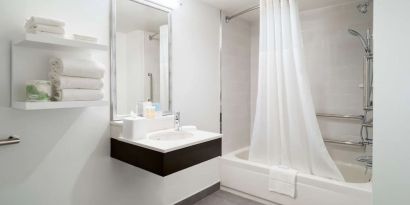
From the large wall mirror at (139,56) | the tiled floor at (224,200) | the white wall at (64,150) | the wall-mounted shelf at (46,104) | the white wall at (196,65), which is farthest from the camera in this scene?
the tiled floor at (224,200)

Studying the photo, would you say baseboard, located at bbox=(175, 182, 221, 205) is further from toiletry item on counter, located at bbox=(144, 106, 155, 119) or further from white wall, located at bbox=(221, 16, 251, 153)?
toiletry item on counter, located at bbox=(144, 106, 155, 119)

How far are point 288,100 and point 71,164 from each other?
76.4 inches

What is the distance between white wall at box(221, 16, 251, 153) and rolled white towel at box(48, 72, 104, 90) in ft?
5.69

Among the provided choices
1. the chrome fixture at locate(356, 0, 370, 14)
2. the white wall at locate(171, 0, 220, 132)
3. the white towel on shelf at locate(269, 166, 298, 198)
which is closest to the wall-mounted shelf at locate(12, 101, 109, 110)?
the white wall at locate(171, 0, 220, 132)

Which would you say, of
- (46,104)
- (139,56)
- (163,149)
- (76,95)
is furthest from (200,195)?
(46,104)

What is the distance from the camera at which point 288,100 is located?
234 cm

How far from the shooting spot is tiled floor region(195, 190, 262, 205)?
2576 mm

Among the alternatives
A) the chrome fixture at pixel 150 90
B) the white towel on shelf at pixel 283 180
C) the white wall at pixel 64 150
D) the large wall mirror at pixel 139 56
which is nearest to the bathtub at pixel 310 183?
the white towel on shelf at pixel 283 180

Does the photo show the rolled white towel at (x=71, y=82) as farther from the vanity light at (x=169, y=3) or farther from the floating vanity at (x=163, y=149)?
the vanity light at (x=169, y=3)

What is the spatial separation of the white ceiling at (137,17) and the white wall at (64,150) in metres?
0.12

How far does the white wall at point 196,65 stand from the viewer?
7.95 feet

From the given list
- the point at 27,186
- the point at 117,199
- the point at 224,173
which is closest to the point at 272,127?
the point at 224,173

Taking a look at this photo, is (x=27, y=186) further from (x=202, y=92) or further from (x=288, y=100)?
(x=288, y=100)

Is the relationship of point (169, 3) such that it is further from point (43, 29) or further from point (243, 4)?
point (43, 29)
